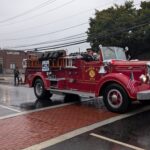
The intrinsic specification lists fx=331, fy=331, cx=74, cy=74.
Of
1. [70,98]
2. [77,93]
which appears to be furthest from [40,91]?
[77,93]

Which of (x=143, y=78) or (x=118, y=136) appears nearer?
(x=118, y=136)

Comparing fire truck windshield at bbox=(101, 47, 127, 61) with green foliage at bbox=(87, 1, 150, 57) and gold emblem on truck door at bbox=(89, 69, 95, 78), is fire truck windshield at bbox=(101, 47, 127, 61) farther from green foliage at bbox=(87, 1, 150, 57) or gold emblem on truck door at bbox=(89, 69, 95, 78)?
green foliage at bbox=(87, 1, 150, 57)

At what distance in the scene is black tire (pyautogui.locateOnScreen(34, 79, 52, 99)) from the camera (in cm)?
1344

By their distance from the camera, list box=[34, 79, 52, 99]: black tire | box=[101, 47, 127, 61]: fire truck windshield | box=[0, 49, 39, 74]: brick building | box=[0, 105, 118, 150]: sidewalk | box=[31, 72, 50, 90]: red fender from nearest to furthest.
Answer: box=[0, 105, 118, 150]: sidewalk < box=[101, 47, 127, 61]: fire truck windshield < box=[31, 72, 50, 90]: red fender < box=[34, 79, 52, 99]: black tire < box=[0, 49, 39, 74]: brick building

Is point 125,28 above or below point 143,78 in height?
above

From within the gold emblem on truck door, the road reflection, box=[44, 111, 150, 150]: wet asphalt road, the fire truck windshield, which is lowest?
box=[44, 111, 150, 150]: wet asphalt road

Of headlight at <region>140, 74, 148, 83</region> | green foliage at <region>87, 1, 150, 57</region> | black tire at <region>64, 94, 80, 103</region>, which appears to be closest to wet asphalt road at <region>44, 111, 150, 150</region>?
headlight at <region>140, 74, 148, 83</region>

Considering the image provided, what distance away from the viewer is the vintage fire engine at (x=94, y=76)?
9602 millimetres

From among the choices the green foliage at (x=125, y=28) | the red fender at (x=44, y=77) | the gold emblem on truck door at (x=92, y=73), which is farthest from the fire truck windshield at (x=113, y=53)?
the green foliage at (x=125, y=28)

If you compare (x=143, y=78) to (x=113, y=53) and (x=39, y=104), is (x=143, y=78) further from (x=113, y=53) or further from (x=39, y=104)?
(x=39, y=104)

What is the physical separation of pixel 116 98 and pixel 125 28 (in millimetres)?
27910

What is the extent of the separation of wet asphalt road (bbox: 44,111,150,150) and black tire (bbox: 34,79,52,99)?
5.19 m

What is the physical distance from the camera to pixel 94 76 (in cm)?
1085

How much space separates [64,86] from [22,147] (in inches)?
226
